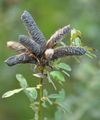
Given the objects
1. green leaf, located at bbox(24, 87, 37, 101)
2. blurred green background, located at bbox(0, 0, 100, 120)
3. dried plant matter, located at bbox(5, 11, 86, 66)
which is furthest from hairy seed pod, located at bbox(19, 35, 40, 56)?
blurred green background, located at bbox(0, 0, 100, 120)

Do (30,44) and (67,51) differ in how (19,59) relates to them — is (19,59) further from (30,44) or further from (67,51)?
(67,51)

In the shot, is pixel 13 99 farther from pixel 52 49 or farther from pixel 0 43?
pixel 52 49

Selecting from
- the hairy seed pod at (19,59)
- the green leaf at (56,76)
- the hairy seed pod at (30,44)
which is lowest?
the green leaf at (56,76)

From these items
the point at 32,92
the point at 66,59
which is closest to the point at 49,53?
the point at 32,92

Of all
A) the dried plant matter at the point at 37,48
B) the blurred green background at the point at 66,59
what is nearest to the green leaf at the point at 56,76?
the dried plant matter at the point at 37,48

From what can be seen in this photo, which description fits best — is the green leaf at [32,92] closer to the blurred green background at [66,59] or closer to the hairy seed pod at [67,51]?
the hairy seed pod at [67,51]

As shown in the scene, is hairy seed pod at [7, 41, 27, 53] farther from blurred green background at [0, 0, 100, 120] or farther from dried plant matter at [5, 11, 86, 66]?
blurred green background at [0, 0, 100, 120]
